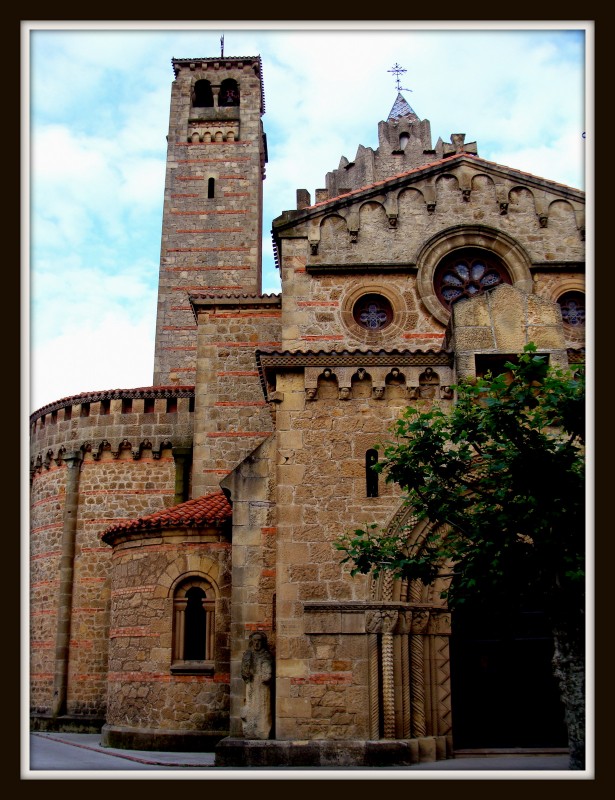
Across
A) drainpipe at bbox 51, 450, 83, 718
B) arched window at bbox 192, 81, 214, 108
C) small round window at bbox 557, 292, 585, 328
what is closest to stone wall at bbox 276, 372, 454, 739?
small round window at bbox 557, 292, 585, 328

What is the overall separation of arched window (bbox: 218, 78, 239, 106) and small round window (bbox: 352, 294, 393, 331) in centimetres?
1844

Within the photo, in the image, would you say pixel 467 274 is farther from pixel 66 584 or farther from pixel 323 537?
pixel 66 584

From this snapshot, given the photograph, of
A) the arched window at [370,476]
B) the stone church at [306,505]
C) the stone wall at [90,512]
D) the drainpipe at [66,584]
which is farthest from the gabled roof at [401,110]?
the arched window at [370,476]

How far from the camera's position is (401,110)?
37.9m

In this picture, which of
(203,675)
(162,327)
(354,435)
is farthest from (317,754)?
(162,327)

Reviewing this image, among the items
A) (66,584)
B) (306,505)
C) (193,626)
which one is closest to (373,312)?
(306,505)

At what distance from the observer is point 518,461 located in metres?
10.5

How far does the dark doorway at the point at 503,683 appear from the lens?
13.9 m

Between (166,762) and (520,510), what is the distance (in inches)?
269

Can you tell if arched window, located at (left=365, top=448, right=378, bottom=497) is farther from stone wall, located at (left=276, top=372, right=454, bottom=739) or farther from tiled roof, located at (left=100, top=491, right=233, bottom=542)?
tiled roof, located at (left=100, top=491, right=233, bottom=542)

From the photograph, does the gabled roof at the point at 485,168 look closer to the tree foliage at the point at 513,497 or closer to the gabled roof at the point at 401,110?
the tree foliage at the point at 513,497

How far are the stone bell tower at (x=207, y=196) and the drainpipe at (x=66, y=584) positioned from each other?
6.43 meters

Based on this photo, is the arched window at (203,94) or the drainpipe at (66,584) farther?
the arched window at (203,94)
